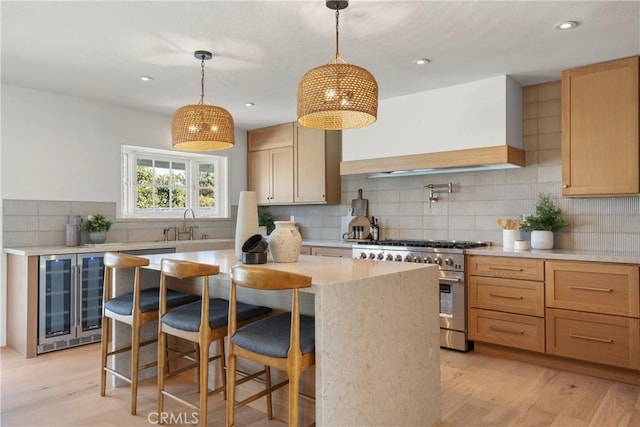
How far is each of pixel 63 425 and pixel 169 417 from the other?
564mm

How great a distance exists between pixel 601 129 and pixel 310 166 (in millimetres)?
2860

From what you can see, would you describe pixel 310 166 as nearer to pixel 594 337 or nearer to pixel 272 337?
pixel 594 337

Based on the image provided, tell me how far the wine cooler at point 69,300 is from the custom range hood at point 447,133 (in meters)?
2.63

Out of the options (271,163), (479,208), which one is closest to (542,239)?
(479,208)

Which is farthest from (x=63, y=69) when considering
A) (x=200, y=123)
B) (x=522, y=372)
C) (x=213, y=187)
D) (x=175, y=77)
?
(x=522, y=372)

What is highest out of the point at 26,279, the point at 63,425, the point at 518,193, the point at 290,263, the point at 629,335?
the point at 518,193

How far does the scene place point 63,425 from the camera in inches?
97.0

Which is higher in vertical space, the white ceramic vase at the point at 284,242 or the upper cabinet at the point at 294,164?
the upper cabinet at the point at 294,164

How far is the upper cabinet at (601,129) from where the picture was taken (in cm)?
318

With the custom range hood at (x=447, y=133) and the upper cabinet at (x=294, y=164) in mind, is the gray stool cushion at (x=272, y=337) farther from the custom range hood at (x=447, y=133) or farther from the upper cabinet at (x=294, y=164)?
the upper cabinet at (x=294, y=164)

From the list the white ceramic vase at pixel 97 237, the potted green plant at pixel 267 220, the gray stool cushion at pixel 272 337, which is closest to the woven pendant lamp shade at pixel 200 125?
the gray stool cushion at pixel 272 337

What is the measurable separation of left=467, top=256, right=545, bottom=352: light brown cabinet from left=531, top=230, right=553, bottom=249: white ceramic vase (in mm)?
320

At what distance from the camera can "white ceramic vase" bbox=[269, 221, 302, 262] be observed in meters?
2.55

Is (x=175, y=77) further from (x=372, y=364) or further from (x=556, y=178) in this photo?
(x=556, y=178)
